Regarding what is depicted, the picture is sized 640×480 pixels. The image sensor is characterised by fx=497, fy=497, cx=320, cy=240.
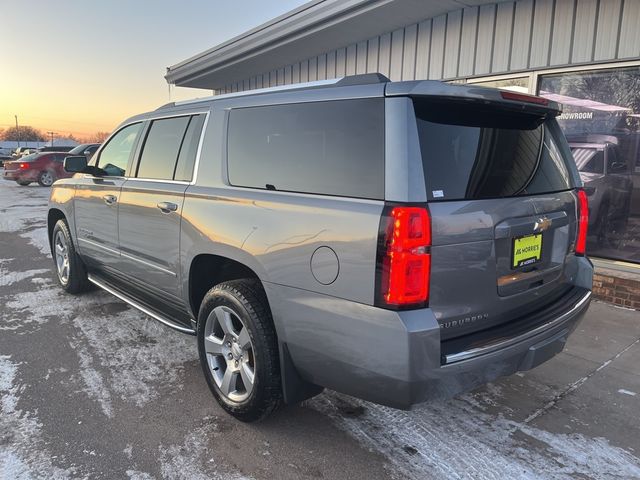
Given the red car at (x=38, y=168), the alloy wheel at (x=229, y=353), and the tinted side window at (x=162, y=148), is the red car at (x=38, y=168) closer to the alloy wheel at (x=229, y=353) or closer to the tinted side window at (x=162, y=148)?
the tinted side window at (x=162, y=148)

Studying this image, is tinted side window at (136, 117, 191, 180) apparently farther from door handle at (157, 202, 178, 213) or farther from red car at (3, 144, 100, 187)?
red car at (3, 144, 100, 187)

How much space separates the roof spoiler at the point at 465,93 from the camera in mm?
2270

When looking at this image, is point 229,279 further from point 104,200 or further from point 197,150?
point 104,200

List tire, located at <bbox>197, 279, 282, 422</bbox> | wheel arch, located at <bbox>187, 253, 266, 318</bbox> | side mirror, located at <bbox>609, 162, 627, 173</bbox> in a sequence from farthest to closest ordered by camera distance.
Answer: side mirror, located at <bbox>609, 162, 627, 173</bbox>
wheel arch, located at <bbox>187, 253, 266, 318</bbox>
tire, located at <bbox>197, 279, 282, 422</bbox>

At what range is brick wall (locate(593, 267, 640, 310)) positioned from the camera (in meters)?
5.30

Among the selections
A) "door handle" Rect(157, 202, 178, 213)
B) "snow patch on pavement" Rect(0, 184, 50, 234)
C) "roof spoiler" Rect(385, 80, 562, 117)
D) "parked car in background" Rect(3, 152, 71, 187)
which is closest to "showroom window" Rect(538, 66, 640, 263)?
"roof spoiler" Rect(385, 80, 562, 117)

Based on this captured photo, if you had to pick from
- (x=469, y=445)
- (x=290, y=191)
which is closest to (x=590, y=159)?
(x=469, y=445)

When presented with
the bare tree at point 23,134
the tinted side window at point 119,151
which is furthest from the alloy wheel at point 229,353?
the bare tree at point 23,134

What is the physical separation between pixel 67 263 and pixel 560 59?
236 inches

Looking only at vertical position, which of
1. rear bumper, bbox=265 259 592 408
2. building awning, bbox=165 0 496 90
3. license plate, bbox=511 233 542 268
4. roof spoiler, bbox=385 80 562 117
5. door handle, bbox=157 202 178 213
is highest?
building awning, bbox=165 0 496 90

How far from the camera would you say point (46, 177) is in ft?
68.0

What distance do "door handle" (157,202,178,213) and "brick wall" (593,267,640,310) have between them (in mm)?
4690

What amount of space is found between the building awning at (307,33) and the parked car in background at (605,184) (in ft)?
7.17

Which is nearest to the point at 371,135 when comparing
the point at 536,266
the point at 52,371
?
the point at 536,266
